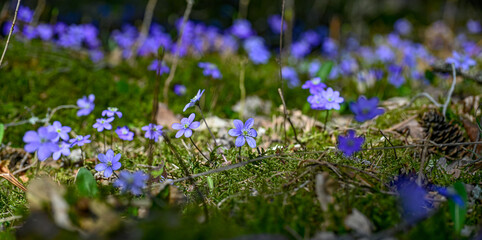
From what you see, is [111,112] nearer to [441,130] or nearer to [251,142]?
[251,142]

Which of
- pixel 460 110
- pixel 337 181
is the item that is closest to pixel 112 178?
pixel 337 181

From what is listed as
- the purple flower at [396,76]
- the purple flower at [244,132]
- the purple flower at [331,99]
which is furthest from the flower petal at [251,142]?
A: the purple flower at [396,76]

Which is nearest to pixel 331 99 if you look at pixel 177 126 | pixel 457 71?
pixel 177 126

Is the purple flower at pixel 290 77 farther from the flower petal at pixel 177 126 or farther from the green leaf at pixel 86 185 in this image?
the green leaf at pixel 86 185

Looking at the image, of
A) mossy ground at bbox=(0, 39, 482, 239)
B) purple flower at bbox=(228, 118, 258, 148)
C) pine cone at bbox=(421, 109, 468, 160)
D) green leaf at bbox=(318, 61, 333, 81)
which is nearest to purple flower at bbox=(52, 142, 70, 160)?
mossy ground at bbox=(0, 39, 482, 239)

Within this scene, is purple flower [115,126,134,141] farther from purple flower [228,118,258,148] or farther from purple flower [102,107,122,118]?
purple flower [228,118,258,148]

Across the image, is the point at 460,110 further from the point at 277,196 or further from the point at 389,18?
the point at 389,18
